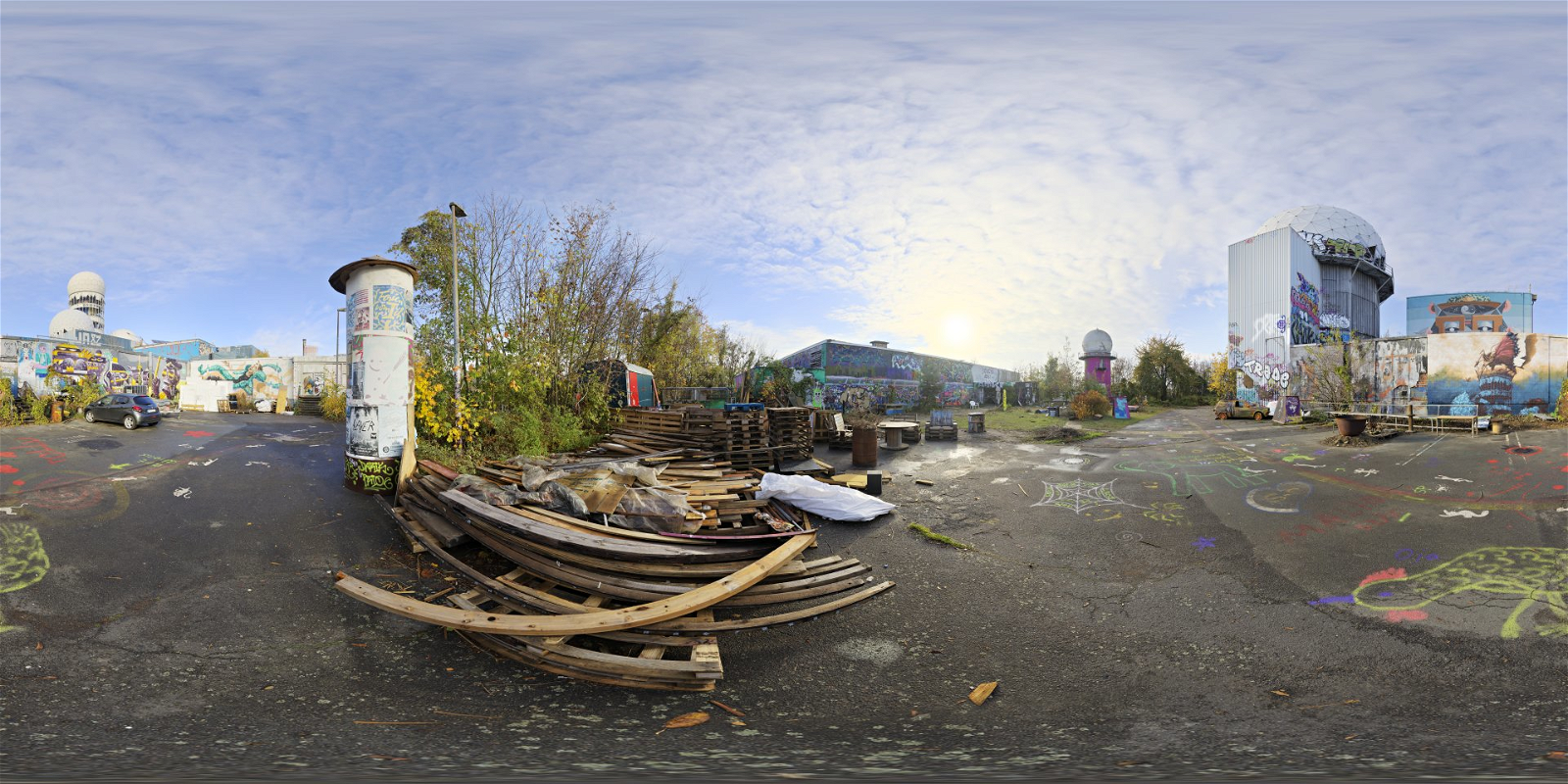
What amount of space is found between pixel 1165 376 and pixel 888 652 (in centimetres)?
3402

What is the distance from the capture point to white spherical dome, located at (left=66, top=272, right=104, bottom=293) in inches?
1125

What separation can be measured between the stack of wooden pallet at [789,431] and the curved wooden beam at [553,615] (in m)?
7.25

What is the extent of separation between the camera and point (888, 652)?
4617 mm

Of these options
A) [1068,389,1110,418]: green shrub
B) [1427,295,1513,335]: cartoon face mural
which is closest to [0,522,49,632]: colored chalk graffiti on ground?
[1068,389,1110,418]: green shrub

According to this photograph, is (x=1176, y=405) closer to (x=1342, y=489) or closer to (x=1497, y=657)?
(x=1342, y=489)

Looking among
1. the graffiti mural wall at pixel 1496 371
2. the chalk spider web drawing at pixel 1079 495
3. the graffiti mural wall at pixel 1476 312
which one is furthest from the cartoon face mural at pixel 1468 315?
the chalk spider web drawing at pixel 1079 495

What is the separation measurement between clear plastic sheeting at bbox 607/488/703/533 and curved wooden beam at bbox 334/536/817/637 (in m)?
1.29

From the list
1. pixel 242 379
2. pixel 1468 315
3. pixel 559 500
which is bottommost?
pixel 559 500

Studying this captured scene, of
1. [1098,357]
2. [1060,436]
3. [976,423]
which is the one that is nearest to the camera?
[1060,436]

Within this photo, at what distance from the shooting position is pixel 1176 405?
3036cm

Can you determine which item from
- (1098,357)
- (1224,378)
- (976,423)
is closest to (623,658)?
(976,423)

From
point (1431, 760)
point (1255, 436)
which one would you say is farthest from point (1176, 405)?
point (1431, 760)

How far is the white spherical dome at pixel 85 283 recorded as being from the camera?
2856 centimetres

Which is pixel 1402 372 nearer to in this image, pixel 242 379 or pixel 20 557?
pixel 20 557
